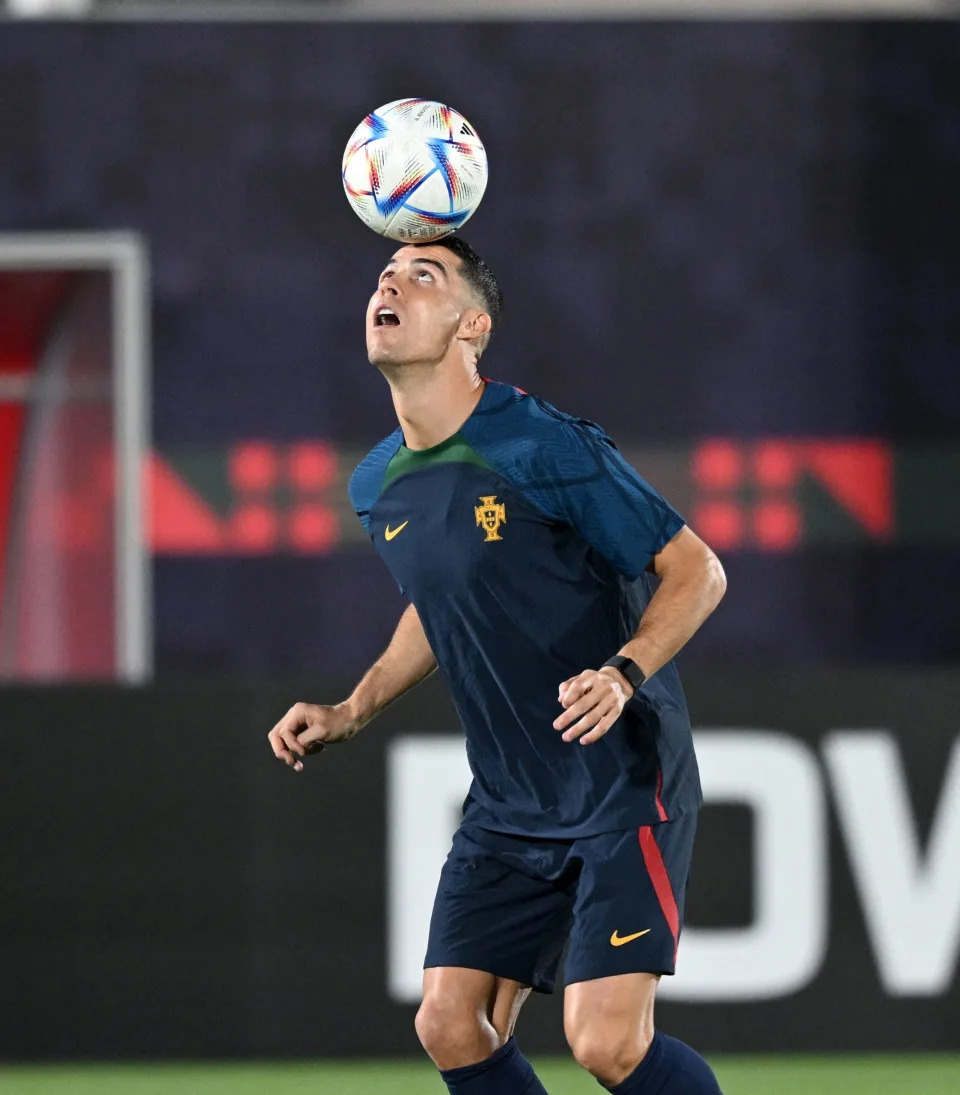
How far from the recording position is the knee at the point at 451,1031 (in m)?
3.78

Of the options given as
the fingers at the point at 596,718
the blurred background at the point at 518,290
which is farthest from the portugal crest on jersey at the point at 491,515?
the blurred background at the point at 518,290

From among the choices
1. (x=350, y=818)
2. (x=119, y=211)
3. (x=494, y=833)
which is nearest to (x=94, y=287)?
(x=119, y=211)

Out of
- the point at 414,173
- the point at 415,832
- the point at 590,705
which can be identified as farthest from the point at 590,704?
the point at 415,832

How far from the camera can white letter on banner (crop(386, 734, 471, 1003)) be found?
6070 mm

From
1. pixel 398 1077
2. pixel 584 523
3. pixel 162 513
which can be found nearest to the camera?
pixel 584 523

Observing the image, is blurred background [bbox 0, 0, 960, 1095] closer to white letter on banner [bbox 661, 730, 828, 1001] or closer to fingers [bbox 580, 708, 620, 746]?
white letter on banner [bbox 661, 730, 828, 1001]

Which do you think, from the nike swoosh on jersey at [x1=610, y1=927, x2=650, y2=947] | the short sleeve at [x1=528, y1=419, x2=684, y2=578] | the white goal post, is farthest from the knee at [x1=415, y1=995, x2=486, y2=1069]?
the white goal post

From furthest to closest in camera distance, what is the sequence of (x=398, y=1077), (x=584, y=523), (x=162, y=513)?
(x=162, y=513), (x=398, y=1077), (x=584, y=523)

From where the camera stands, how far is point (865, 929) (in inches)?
239

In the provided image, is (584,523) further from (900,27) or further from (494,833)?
(900,27)

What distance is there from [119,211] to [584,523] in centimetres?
601

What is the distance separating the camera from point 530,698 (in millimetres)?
3791

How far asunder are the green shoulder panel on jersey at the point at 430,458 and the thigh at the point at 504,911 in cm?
71

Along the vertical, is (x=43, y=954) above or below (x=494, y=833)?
below
